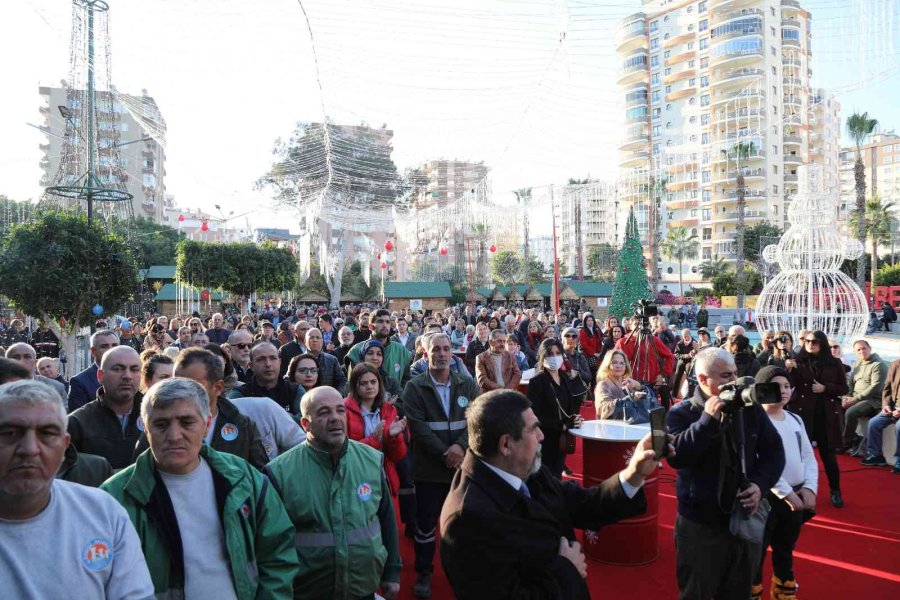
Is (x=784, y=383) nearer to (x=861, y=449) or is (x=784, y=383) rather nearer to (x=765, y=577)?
(x=765, y=577)

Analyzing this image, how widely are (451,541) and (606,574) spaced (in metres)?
2.85

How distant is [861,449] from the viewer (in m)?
7.20

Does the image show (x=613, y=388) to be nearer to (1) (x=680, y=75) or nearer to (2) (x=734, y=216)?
(2) (x=734, y=216)

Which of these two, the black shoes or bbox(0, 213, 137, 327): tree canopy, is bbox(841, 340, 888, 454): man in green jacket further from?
bbox(0, 213, 137, 327): tree canopy

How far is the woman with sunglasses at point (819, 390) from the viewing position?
5.57 metres

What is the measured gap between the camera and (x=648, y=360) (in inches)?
273

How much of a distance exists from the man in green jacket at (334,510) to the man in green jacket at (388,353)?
3.25 metres

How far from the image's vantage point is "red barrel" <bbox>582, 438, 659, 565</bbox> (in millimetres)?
4145

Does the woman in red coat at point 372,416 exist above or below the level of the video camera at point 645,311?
below

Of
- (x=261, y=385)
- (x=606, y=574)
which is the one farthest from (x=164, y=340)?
(x=606, y=574)

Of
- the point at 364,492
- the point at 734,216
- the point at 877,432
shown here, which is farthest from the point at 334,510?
the point at 734,216

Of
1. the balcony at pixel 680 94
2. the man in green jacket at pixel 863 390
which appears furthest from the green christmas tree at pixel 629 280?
the balcony at pixel 680 94

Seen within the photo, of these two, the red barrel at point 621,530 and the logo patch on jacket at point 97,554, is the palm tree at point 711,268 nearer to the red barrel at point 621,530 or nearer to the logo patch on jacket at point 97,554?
the red barrel at point 621,530

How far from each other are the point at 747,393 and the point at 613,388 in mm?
3076
